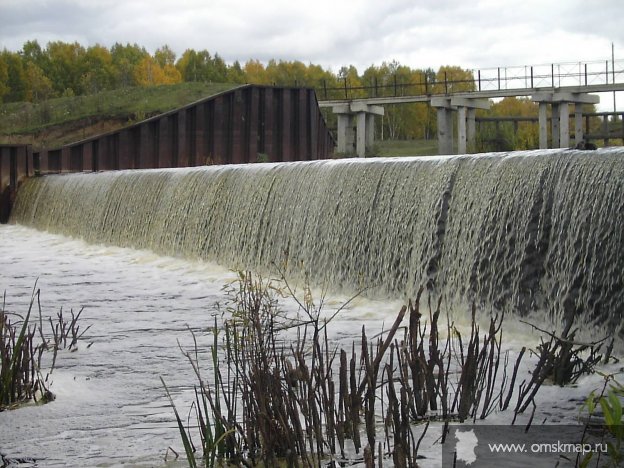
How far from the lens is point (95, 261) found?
563 inches

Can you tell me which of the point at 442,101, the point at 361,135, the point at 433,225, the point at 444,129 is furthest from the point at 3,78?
the point at 433,225

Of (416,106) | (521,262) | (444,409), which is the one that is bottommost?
(444,409)

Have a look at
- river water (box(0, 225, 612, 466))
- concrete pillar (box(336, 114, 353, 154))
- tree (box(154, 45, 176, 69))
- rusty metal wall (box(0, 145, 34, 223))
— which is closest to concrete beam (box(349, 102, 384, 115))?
concrete pillar (box(336, 114, 353, 154))

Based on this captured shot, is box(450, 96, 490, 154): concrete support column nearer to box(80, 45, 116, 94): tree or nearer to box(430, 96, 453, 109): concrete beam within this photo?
box(430, 96, 453, 109): concrete beam

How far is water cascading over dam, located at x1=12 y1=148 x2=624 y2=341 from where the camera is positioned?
719cm

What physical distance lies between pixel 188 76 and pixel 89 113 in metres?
67.9

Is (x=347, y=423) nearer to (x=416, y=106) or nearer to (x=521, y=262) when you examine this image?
(x=521, y=262)

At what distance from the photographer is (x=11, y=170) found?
22875 millimetres

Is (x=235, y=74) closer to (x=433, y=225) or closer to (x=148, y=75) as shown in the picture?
(x=148, y=75)

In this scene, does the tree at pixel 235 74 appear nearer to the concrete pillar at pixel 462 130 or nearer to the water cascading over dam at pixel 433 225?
the concrete pillar at pixel 462 130

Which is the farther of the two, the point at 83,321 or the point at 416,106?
the point at 416,106

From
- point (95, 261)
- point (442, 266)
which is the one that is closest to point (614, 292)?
point (442, 266)

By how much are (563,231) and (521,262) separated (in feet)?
1.59

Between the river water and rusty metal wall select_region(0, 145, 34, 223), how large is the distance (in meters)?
9.37
